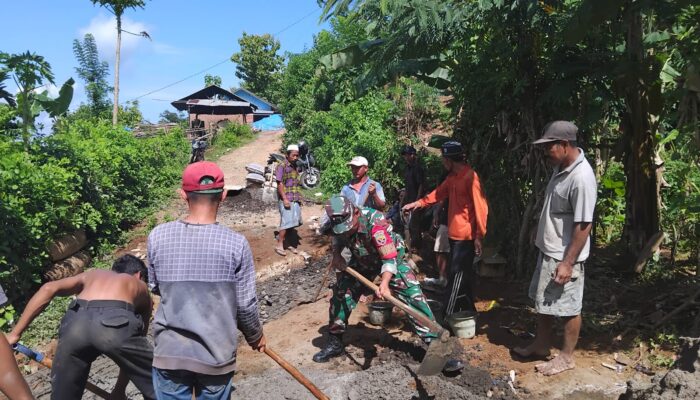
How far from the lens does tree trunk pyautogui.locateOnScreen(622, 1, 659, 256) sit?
5289 millimetres

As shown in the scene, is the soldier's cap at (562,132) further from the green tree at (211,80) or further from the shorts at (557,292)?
the green tree at (211,80)

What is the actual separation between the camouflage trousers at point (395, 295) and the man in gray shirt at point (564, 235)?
88 cm

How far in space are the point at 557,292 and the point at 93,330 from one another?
3166mm

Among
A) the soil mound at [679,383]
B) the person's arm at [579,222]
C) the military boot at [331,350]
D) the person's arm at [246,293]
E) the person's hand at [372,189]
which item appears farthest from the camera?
the person's hand at [372,189]

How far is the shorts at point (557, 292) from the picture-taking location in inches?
150

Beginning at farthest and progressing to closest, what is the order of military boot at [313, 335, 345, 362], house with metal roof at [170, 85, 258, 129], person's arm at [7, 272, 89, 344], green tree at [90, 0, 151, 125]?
house with metal roof at [170, 85, 258, 129], green tree at [90, 0, 151, 125], military boot at [313, 335, 345, 362], person's arm at [7, 272, 89, 344]

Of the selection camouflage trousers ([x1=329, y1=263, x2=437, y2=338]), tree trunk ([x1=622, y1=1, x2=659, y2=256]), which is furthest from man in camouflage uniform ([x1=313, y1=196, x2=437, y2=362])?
tree trunk ([x1=622, y1=1, x2=659, y2=256])

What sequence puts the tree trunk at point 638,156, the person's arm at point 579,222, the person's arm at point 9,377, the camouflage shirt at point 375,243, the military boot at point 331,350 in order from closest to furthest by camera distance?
the person's arm at point 9,377 → the person's arm at point 579,222 → the camouflage shirt at point 375,243 → the military boot at point 331,350 → the tree trunk at point 638,156

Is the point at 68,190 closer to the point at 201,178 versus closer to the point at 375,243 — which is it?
the point at 375,243

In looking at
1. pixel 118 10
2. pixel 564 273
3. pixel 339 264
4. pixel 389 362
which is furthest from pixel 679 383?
pixel 118 10

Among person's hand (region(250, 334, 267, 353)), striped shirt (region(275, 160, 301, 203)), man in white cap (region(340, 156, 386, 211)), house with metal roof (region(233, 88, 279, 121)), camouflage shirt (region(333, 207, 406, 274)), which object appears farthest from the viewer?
house with metal roof (region(233, 88, 279, 121))

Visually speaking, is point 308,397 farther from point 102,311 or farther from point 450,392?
point 102,311

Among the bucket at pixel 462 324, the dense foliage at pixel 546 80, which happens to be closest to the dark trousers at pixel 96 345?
the bucket at pixel 462 324

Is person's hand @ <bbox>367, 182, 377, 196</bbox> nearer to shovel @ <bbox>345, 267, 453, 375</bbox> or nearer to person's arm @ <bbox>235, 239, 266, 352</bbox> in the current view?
shovel @ <bbox>345, 267, 453, 375</bbox>
